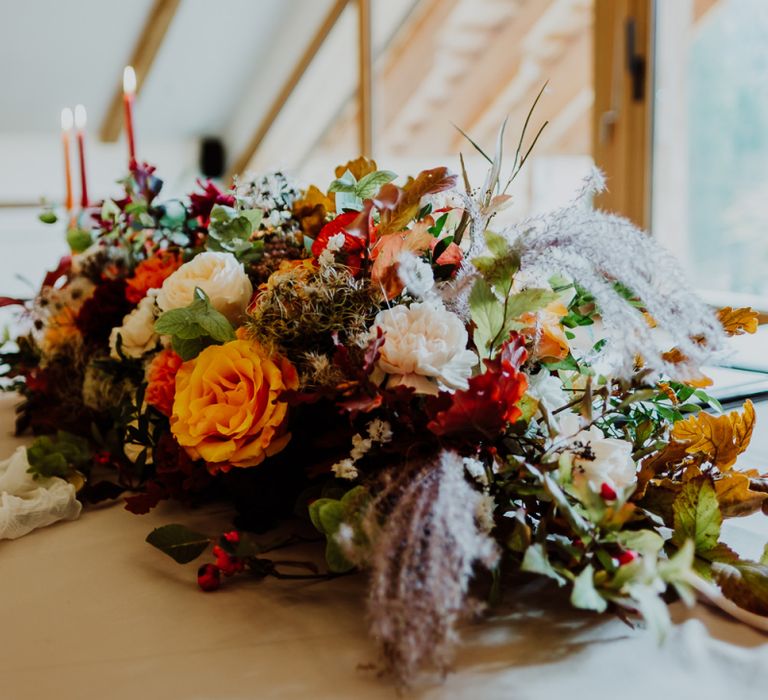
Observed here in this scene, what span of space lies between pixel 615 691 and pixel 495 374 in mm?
185

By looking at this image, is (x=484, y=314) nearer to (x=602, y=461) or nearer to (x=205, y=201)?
(x=602, y=461)

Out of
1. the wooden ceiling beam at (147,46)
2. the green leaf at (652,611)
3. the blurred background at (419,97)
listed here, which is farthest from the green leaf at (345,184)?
the wooden ceiling beam at (147,46)

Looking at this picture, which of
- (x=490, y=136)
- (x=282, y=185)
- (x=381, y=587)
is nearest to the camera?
(x=381, y=587)

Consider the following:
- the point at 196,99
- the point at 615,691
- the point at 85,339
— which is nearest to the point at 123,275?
the point at 85,339

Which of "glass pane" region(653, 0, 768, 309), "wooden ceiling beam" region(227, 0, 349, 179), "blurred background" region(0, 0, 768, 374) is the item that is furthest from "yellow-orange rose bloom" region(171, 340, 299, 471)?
"wooden ceiling beam" region(227, 0, 349, 179)

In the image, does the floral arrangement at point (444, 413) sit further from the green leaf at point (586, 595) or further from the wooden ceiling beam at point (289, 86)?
the wooden ceiling beam at point (289, 86)

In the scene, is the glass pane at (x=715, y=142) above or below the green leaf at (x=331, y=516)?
above

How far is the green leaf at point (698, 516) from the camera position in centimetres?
50

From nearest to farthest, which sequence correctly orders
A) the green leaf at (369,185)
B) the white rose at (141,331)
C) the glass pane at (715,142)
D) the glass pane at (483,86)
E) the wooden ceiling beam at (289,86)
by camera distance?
the green leaf at (369,185)
the white rose at (141,331)
the glass pane at (715,142)
the glass pane at (483,86)
the wooden ceiling beam at (289,86)

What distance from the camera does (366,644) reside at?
470 mm

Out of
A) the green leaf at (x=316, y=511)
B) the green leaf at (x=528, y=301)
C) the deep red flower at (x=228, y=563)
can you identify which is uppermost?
the green leaf at (x=528, y=301)

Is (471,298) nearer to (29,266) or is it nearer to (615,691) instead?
(615,691)

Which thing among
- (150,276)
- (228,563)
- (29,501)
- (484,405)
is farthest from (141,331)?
(484,405)

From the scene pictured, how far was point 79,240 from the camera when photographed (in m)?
1.20
